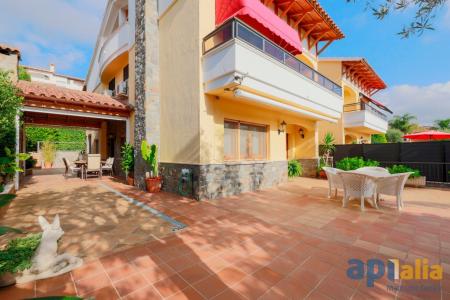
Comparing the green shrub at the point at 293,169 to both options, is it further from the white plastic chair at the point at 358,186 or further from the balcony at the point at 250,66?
the white plastic chair at the point at 358,186

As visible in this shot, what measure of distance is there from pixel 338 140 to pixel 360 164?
19.2ft

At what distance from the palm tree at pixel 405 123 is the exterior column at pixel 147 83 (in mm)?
40147

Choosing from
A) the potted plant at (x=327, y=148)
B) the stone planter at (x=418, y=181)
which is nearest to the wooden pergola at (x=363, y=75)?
the potted plant at (x=327, y=148)

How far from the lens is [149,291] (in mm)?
2402

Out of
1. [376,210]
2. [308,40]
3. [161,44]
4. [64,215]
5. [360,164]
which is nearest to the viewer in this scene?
[64,215]

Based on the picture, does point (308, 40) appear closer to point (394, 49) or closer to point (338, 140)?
point (338, 140)

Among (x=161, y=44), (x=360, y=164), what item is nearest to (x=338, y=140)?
(x=360, y=164)

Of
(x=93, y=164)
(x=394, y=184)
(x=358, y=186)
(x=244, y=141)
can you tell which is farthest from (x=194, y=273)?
(x=93, y=164)

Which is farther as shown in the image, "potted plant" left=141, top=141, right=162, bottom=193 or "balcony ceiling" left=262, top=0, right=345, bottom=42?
"balcony ceiling" left=262, top=0, right=345, bottom=42

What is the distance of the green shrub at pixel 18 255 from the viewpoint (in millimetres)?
2339

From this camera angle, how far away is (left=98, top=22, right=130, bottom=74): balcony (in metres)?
11.1

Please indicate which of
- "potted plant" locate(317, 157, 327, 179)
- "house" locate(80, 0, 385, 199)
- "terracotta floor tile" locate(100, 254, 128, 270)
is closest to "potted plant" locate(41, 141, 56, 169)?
"house" locate(80, 0, 385, 199)

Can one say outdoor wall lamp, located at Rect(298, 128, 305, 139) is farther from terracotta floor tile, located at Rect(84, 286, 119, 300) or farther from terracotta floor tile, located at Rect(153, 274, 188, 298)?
terracotta floor tile, located at Rect(84, 286, 119, 300)

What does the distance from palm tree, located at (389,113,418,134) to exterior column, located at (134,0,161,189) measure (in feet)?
132
